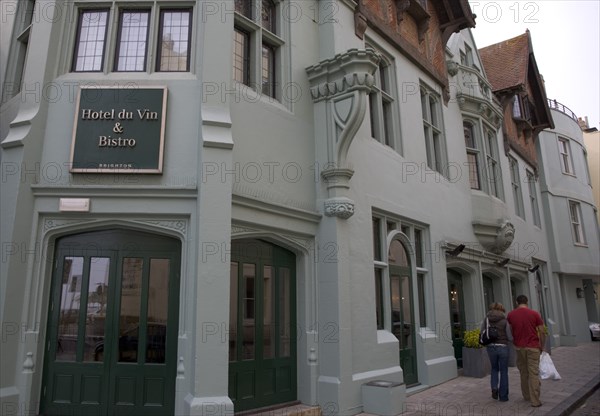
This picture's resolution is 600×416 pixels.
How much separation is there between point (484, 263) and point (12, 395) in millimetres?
12747

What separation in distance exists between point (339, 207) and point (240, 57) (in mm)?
3215

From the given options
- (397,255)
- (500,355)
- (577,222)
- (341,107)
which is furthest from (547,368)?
(577,222)

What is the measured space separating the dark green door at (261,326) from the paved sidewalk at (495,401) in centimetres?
230

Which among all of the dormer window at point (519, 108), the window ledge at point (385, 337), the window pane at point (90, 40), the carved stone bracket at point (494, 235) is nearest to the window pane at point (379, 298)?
the window ledge at point (385, 337)

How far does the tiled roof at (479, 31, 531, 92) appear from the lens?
18.6m

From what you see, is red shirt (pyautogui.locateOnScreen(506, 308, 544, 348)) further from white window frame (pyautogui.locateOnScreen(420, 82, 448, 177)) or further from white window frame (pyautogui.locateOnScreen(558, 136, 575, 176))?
white window frame (pyautogui.locateOnScreen(558, 136, 575, 176))

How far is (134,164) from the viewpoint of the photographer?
267 inches

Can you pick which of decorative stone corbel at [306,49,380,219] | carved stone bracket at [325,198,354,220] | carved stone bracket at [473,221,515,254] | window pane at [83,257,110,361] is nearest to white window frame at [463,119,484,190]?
carved stone bracket at [473,221,515,254]

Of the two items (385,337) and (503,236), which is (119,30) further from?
(503,236)

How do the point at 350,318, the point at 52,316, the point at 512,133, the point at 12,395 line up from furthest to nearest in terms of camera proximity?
the point at 512,133 < the point at 350,318 < the point at 52,316 < the point at 12,395

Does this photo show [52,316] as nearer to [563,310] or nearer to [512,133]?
[512,133]

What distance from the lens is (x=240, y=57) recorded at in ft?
27.0

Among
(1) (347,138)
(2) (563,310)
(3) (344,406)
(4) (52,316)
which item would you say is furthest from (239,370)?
(2) (563,310)

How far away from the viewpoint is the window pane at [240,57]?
808 centimetres
